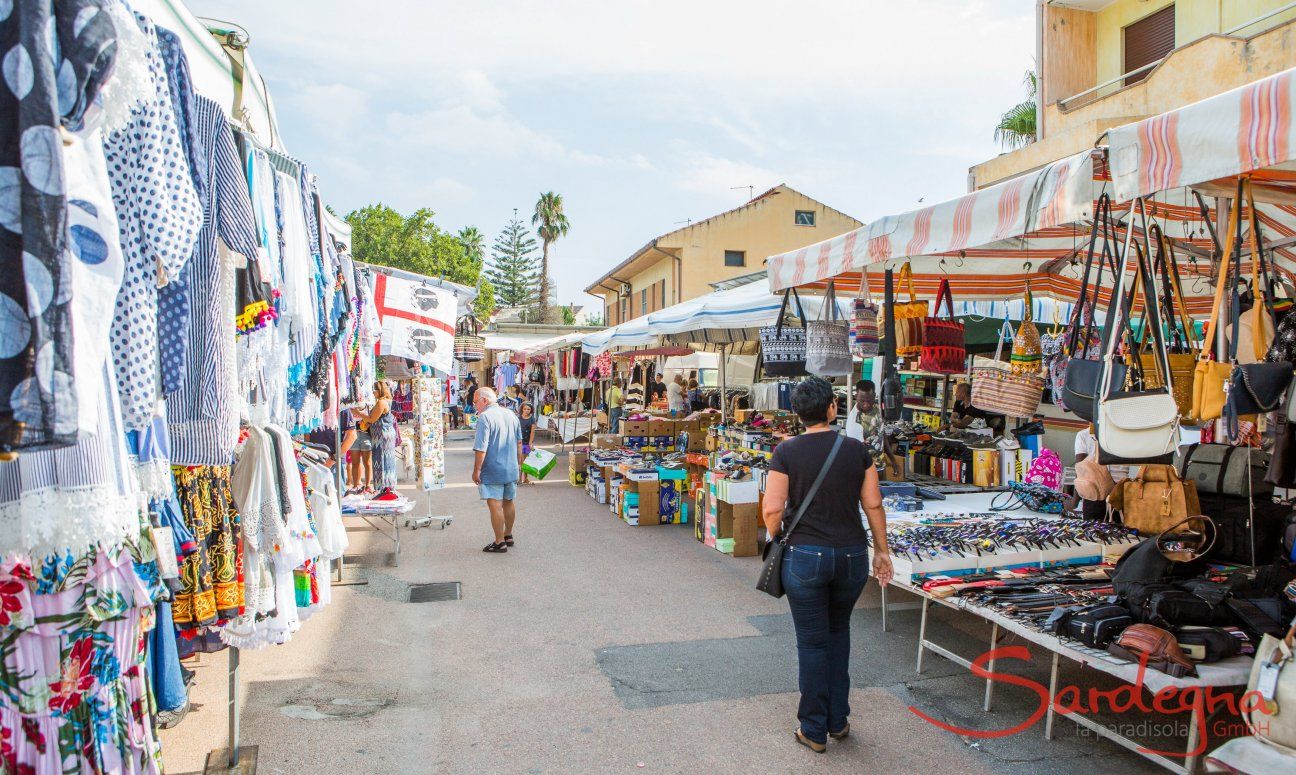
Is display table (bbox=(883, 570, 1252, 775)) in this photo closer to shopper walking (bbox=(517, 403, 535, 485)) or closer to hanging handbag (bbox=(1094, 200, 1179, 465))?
hanging handbag (bbox=(1094, 200, 1179, 465))

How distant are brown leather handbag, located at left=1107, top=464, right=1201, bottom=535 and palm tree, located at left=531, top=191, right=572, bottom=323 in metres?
55.8

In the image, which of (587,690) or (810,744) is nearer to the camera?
(810,744)

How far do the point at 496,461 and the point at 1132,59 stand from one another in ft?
48.1

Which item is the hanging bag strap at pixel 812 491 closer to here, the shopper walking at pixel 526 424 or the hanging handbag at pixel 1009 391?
the hanging handbag at pixel 1009 391

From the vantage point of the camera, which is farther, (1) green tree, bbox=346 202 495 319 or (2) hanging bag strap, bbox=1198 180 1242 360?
(1) green tree, bbox=346 202 495 319

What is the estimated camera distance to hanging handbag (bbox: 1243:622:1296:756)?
2961 millimetres

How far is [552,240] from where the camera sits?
5972cm

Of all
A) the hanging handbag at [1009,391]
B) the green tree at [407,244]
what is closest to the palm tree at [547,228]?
the green tree at [407,244]

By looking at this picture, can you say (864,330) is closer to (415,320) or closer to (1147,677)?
(1147,677)

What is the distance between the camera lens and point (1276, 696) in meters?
3.00

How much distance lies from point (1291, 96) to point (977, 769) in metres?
3.05

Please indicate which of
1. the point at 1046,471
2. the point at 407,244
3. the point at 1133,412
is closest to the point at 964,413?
the point at 1046,471

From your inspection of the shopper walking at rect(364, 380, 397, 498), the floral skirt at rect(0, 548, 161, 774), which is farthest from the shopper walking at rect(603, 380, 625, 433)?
the floral skirt at rect(0, 548, 161, 774)

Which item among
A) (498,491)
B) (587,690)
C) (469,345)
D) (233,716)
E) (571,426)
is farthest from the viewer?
(571,426)
